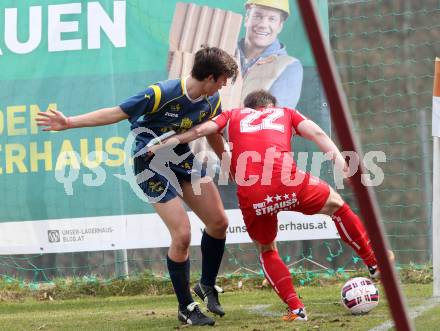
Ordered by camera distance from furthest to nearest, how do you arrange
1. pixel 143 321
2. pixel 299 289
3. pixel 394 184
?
pixel 394 184, pixel 299 289, pixel 143 321

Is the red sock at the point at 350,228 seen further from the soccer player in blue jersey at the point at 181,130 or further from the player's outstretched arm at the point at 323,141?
the soccer player in blue jersey at the point at 181,130

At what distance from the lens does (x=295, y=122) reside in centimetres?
568

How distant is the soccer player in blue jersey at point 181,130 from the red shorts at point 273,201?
0.35 m

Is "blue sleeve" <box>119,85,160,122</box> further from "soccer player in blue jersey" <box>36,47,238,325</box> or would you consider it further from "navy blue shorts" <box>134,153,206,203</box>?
"navy blue shorts" <box>134,153,206,203</box>

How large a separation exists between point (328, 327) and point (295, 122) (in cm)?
135

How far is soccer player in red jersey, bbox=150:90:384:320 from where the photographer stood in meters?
5.46

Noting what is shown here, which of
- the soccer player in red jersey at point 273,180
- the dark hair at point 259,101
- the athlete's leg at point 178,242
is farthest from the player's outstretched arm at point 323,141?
the athlete's leg at point 178,242

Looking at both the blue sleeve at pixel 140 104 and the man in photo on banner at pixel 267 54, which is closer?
the blue sleeve at pixel 140 104

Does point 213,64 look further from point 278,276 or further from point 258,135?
point 278,276

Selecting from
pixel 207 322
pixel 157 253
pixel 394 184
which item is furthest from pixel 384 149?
pixel 207 322

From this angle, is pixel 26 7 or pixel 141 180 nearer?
pixel 141 180

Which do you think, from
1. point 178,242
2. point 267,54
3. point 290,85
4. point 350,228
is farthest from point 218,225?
point 267,54

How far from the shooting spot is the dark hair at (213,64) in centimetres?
546

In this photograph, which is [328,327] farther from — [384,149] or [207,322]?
[384,149]
